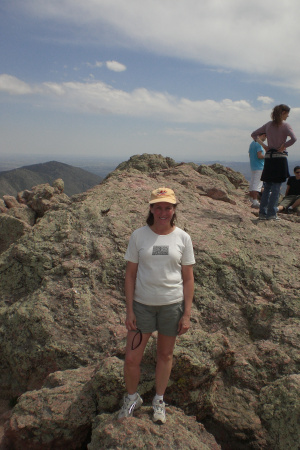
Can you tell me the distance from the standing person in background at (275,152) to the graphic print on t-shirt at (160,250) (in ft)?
21.6

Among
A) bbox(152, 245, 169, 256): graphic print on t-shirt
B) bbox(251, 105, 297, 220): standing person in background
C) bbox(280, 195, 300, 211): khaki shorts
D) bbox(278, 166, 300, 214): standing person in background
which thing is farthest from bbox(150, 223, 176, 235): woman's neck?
bbox(280, 195, 300, 211): khaki shorts

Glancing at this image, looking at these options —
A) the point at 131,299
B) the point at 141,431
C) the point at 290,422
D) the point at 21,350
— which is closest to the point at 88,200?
the point at 21,350

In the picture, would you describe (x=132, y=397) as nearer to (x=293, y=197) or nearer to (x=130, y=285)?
(x=130, y=285)

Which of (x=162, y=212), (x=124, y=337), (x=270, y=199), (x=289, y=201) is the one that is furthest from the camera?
(x=289, y=201)

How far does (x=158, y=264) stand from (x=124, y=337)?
110 inches

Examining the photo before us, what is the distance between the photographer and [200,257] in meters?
8.00

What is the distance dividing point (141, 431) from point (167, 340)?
1.28 metres

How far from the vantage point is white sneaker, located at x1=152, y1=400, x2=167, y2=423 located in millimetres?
4746

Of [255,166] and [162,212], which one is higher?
[255,166]

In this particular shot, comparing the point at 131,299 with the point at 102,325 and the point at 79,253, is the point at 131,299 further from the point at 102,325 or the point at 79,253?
the point at 79,253

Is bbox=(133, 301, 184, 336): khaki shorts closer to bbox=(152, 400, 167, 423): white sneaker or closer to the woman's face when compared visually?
bbox=(152, 400, 167, 423): white sneaker

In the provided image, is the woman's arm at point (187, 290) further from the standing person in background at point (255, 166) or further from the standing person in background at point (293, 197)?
the standing person in background at point (293, 197)

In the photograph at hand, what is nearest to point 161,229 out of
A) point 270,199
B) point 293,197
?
point 270,199

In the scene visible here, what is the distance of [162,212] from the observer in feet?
15.9
